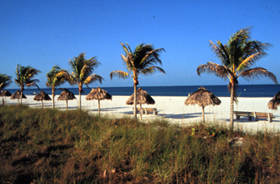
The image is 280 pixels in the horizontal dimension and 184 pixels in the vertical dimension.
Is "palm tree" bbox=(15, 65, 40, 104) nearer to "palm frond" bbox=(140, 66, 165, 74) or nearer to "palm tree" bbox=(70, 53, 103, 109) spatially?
"palm tree" bbox=(70, 53, 103, 109)

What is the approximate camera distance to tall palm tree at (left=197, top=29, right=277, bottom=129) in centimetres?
877

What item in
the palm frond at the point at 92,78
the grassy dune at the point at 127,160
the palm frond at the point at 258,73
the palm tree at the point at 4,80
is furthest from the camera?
the palm tree at the point at 4,80

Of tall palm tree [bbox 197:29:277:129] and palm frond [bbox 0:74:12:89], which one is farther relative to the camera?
palm frond [bbox 0:74:12:89]


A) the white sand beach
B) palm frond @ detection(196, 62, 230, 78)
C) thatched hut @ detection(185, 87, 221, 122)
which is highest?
palm frond @ detection(196, 62, 230, 78)

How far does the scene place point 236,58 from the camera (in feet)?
30.4

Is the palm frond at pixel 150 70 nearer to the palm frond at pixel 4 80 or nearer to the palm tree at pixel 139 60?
the palm tree at pixel 139 60

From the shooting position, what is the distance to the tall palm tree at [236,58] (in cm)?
877

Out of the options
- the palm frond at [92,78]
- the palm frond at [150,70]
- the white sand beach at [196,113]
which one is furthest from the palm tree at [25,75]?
the palm frond at [150,70]

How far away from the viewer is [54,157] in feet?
11.4

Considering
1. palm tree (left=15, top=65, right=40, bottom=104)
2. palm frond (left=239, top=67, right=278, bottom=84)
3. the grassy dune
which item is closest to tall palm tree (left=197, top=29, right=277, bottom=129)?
palm frond (left=239, top=67, right=278, bottom=84)

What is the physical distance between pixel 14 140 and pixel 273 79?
1112 centimetres

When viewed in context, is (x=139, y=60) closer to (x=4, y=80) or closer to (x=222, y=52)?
(x=222, y=52)

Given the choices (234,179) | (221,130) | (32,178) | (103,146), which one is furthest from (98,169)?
(221,130)

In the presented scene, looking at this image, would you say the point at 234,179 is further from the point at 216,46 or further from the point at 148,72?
the point at 148,72
